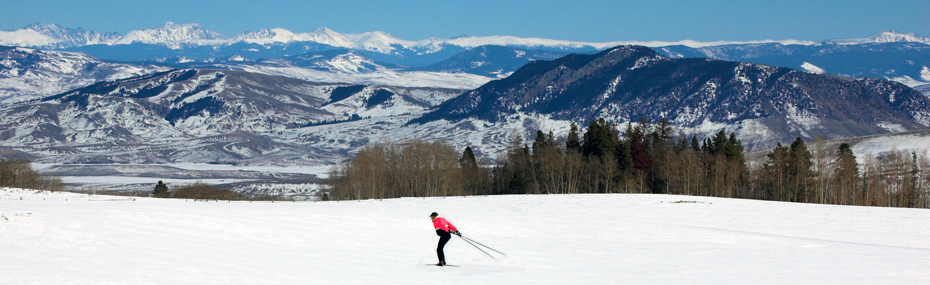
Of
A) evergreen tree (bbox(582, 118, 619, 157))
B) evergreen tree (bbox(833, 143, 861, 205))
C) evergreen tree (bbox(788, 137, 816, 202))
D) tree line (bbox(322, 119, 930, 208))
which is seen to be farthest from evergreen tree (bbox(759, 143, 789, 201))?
evergreen tree (bbox(582, 118, 619, 157))

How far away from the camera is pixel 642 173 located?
280 ft

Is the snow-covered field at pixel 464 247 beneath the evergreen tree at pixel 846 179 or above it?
beneath

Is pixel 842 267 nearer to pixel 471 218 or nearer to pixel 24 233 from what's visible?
pixel 471 218

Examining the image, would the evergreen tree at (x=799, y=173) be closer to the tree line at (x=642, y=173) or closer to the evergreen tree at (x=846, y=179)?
the tree line at (x=642, y=173)

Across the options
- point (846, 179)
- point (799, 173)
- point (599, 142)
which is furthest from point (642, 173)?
point (846, 179)

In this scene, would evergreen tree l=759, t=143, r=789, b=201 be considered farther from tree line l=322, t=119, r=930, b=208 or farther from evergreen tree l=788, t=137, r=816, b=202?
evergreen tree l=788, t=137, r=816, b=202

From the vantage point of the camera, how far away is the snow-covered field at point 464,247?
63.4 ft

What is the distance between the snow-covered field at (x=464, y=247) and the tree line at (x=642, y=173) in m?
40.3

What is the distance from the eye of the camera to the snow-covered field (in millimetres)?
19312

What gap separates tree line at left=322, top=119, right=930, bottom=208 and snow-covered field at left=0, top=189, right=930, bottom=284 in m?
40.3

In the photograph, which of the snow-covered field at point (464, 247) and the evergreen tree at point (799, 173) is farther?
the evergreen tree at point (799, 173)

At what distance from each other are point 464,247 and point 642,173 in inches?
2395

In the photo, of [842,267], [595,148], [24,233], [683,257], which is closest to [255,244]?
[24,233]

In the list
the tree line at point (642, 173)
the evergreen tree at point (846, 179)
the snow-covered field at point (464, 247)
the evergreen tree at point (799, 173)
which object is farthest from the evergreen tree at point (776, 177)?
the snow-covered field at point (464, 247)
